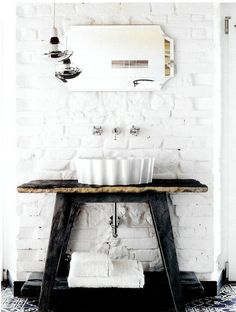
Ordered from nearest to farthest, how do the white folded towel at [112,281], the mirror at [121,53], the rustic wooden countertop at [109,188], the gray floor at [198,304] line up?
the rustic wooden countertop at [109,188] → the white folded towel at [112,281] → the gray floor at [198,304] → the mirror at [121,53]

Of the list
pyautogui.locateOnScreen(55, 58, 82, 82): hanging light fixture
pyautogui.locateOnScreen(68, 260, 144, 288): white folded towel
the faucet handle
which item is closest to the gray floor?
pyautogui.locateOnScreen(68, 260, 144, 288): white folded towel

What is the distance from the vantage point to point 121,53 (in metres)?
2.57

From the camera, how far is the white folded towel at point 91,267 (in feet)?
7.48

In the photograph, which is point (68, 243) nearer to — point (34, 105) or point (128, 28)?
point (34, 105)

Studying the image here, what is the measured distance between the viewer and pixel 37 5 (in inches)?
102

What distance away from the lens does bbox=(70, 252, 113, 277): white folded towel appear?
228 centimetres

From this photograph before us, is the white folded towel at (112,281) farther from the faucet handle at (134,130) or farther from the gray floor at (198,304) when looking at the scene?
the faucet handle at (134,130)

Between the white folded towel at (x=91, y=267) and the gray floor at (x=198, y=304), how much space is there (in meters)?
0.35

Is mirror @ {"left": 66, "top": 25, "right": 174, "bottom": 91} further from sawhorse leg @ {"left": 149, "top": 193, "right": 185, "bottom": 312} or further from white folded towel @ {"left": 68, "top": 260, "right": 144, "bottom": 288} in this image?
white folded towel @ {"left": 68, "top": 260, "right": 144, "bottom": 288}

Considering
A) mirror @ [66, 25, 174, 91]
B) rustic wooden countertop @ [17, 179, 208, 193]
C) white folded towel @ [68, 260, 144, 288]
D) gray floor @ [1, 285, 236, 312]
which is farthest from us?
mirror @ [66, 25, 174, 91]

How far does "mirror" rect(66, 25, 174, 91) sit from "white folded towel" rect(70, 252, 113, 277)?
1.04 m

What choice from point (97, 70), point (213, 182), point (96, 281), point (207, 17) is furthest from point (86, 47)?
point (96, 281)

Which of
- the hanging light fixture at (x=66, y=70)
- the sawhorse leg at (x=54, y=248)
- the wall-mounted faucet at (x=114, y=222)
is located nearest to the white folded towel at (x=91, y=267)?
the sawhorse leg at (x=54, y=248)

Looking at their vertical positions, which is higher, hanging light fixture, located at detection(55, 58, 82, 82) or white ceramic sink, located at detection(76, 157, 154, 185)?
hanging light fixture, located at detection(55, 58, 82, 82)
